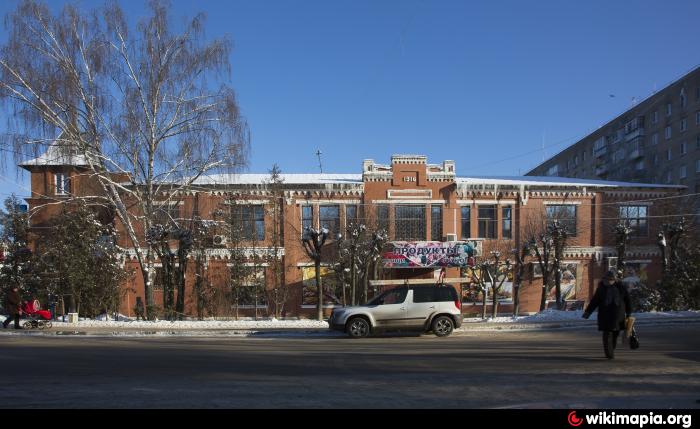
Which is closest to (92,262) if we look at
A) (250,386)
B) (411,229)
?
(411,229)

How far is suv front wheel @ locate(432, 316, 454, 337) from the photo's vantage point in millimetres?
16797

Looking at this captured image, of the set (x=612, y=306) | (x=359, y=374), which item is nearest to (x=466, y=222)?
(x=612, y=306)

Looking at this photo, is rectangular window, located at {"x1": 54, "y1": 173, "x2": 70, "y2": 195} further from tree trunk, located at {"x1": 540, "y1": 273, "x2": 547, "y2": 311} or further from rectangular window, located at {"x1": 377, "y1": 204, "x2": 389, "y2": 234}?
tree trunk, located at {"x1": 540, "y1": 273, "x2": 547, "y2": 311}

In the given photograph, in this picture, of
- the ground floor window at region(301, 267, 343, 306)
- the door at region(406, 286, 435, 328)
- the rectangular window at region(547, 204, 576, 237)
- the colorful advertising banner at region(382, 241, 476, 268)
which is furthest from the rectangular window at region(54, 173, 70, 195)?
the rectangular window at region(547, 204, 576, 237)

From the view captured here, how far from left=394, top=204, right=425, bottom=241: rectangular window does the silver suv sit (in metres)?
13.6

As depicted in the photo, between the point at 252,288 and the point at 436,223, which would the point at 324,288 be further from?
the point at 436,223

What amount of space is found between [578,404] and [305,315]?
24.9 m

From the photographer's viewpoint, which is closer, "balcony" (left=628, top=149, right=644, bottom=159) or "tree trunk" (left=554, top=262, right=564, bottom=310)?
"tree trunk" (left=554, top=262, right=564, bottom=310)

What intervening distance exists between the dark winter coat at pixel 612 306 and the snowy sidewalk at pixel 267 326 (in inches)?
330

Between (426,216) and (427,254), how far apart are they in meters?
2.59

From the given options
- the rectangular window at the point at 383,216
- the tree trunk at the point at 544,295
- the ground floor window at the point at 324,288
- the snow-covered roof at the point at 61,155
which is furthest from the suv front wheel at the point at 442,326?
the snow-covered roof at the point at 61,155

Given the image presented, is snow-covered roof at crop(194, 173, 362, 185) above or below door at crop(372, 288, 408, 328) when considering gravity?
above

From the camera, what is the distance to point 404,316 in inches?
659

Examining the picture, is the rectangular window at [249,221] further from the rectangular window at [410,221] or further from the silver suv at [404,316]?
the silver suv at [404,316]
